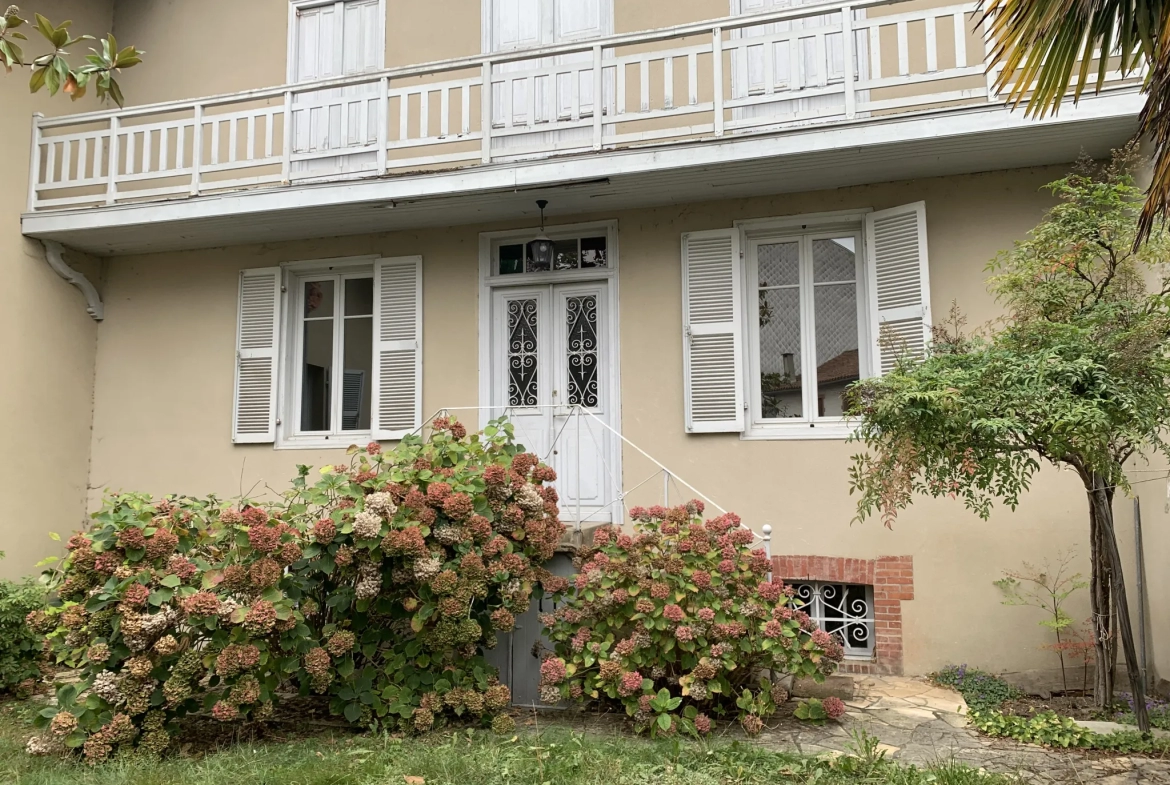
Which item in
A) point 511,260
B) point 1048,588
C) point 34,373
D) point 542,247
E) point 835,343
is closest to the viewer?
point 1048,588

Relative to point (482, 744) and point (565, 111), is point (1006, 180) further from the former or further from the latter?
point (482, 744)

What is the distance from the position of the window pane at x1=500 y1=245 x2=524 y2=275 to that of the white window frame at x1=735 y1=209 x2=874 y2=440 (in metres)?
2.01

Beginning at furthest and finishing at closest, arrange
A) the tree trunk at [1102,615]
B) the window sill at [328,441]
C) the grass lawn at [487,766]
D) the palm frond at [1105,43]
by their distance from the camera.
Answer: the window sill at [328,441]
the tree trunk at [1102,615]
the grass lawn at [487,766]
the palm frond at [1105,43]

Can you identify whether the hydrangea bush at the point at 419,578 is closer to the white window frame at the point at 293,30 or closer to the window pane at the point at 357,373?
the window pane at the point at 357,373

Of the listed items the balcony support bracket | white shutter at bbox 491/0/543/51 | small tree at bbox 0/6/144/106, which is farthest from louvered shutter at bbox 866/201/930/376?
the balcony support bracket

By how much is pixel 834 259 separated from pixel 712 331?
1.20 metres

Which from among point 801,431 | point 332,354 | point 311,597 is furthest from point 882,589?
point 332,354

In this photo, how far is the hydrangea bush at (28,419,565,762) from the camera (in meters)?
4.08

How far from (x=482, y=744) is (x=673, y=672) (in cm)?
115

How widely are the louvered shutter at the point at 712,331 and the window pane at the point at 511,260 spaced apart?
1.56m

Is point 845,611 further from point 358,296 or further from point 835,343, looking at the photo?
point 358,296

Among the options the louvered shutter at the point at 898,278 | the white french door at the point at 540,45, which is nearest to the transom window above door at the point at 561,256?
the white french door at the point at 540,45

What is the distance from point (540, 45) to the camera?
7.66 metres

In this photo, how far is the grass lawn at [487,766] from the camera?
12.1ft
